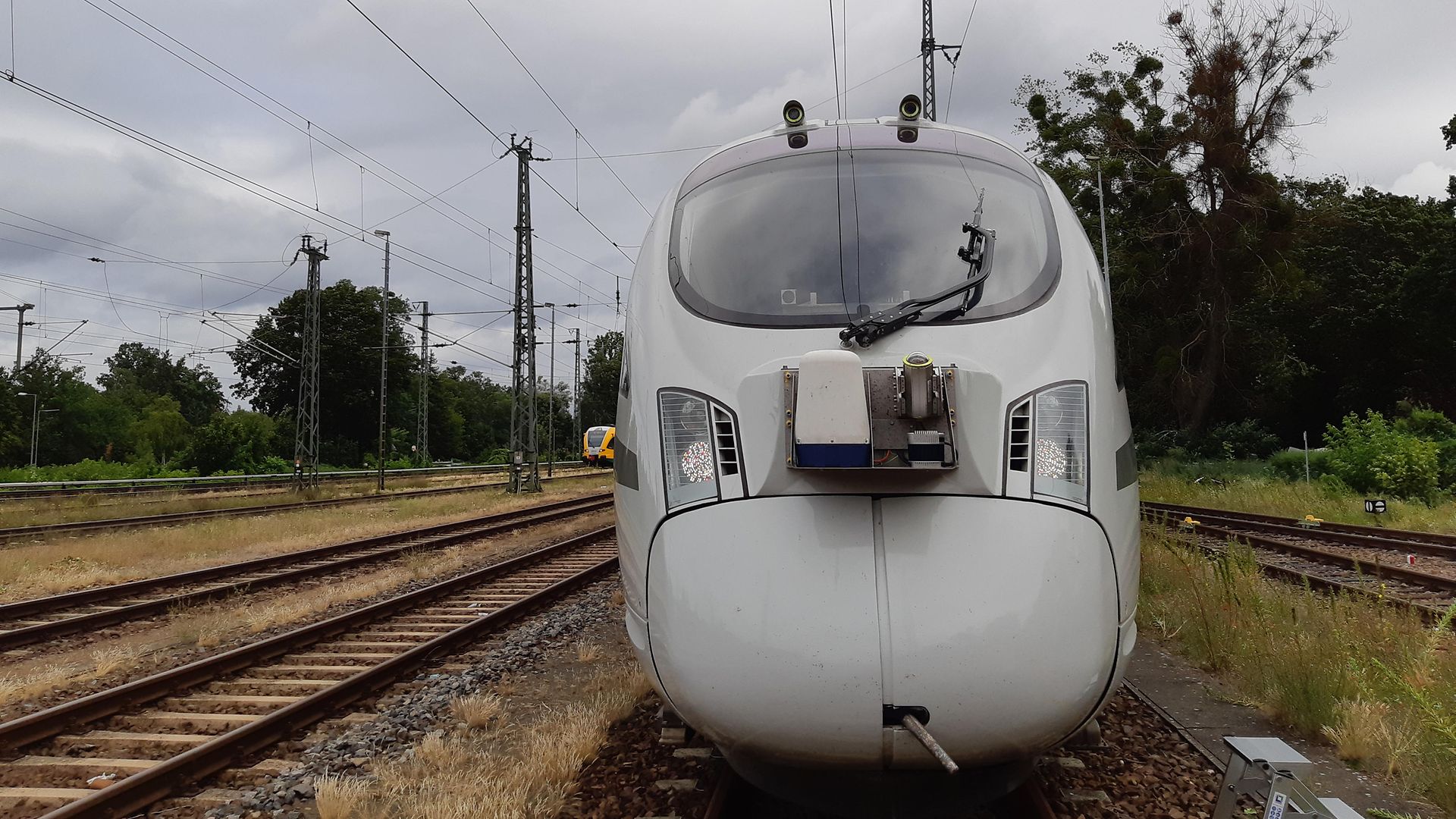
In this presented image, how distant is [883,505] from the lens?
8.58 feet

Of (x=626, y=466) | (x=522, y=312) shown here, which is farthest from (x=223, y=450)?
(x=626, y=466)

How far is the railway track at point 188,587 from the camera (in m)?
8.39

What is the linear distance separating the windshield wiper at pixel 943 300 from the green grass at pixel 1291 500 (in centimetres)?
1077

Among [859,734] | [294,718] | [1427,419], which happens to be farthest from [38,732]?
[1427,419]

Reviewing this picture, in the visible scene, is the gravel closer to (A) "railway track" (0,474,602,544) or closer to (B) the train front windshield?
(B) the train front windshield

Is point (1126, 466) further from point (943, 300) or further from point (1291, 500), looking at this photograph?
point (1291, 500)

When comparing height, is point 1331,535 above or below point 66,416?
below

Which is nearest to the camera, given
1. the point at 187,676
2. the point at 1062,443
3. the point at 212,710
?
the point at 1062,443

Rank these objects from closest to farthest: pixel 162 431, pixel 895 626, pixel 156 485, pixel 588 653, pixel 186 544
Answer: pixel 895 626
pixel 588 653
pixel 186 544
pixel 156 485
pixel 162 431

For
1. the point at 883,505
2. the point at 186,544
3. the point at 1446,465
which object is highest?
the point at 883,505

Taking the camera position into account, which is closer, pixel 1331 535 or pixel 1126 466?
pixel 1126 466

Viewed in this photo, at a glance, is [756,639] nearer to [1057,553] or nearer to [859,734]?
[859,734]

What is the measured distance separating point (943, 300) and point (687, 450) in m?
1.04

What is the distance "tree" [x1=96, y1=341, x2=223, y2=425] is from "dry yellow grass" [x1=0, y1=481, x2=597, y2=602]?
282ft
